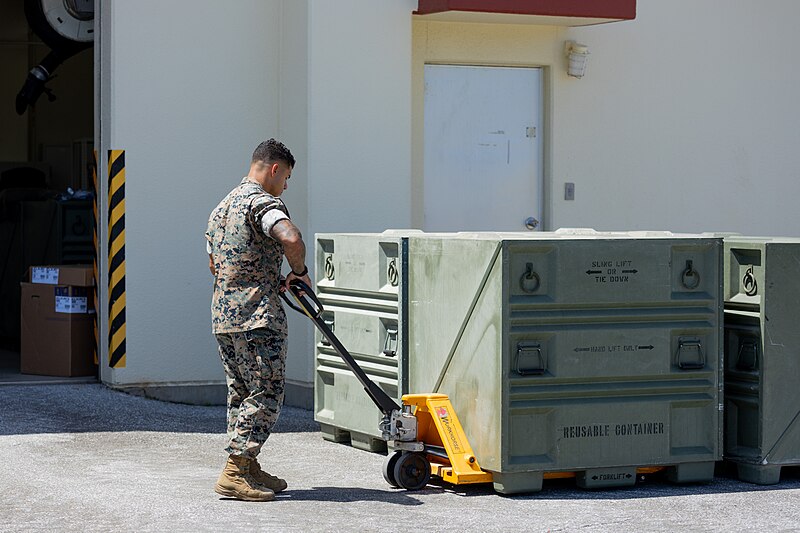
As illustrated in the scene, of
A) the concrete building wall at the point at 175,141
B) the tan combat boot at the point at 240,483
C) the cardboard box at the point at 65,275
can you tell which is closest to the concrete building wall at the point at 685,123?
the concrete building wall at the point at 175,141

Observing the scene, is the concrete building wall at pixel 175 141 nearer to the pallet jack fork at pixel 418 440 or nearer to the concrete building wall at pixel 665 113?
the concrete building wall at pixel 665 113

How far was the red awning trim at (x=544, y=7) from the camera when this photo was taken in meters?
10.6

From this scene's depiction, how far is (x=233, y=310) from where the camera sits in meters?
7.39

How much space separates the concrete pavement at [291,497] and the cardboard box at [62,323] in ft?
6.07

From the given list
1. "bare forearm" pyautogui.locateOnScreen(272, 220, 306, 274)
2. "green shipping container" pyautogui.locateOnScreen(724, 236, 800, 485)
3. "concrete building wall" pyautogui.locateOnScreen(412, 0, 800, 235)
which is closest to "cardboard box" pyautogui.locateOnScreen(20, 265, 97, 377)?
"concrete building wall" pyautogui.locateOnScreen(412, 0, 800, 235)

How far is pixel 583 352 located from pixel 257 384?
6.01 ft

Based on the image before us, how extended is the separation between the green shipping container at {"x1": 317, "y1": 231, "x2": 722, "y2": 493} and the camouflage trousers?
1142 mm

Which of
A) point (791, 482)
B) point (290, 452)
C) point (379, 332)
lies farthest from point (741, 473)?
point (290, 452)

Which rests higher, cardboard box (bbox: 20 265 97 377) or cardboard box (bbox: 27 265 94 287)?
cardboard box (bbox: 27 265 94 287)

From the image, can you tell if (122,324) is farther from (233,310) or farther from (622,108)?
(622,108)

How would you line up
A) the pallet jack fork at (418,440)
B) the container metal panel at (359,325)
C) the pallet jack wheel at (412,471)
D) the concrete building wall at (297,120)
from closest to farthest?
the pallet jack fork at (418,440) < the pallet jack wheel at (412,471) < the container metal panel at (359,325) < the concrete building wall at (297,120)

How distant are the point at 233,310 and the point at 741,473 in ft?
10.5

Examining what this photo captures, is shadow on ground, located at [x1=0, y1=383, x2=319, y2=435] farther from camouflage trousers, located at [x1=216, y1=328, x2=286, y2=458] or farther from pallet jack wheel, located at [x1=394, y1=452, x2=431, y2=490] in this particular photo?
camouflage trousers, located at [x1=216, y1=328, x2=286, y2=458]

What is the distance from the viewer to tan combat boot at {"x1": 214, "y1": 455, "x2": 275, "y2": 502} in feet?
24.3
